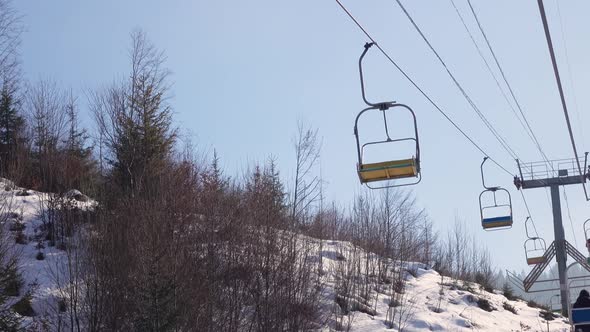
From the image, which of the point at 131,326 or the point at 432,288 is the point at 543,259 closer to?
the point at 432,288

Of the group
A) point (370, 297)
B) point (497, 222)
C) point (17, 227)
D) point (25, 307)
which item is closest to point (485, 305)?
point (370, 297)

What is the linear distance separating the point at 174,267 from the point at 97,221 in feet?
17.5

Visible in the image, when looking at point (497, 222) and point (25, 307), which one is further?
point (497, 222)

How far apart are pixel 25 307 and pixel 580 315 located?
14.2 meters

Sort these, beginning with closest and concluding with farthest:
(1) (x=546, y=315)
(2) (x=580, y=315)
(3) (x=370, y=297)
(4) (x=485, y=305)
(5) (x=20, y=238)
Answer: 1. (2) (x=580, y=315)
2. (5) (x=20, y=238)
3. (3) (x=370, y=297)
4. (4) (x=485, y=305)
5. (1) (x=546, y=315)

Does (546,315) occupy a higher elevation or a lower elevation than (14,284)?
lower

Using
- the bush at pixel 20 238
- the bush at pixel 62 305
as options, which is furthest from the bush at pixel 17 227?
the bush at pixel 62 305

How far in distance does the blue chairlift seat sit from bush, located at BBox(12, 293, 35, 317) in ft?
47.2

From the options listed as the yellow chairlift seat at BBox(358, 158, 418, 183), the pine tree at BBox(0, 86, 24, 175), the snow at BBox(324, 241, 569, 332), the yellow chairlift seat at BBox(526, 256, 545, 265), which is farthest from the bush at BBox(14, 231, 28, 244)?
the yellow chairlift seat at BBox(526, 256, 545, 265)

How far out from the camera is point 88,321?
1988cm

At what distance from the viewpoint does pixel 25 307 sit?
20.2m

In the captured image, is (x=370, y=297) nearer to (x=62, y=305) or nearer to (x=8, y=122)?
(x=62, y=305)

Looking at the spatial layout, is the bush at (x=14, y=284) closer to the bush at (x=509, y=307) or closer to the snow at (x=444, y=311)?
the snow at (x=444, y=311)

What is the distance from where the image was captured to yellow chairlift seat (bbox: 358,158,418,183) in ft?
39.8
